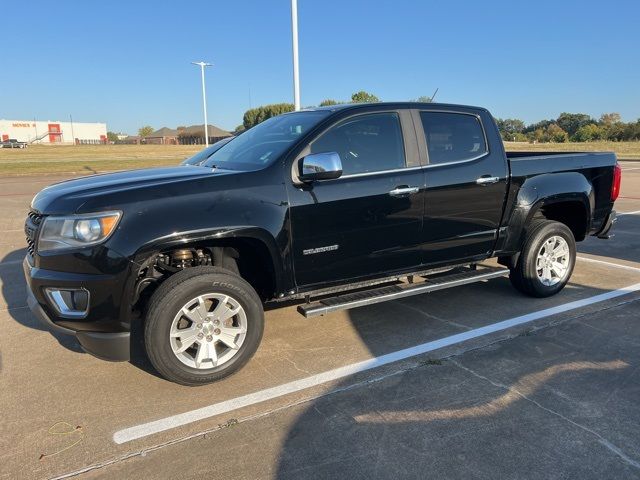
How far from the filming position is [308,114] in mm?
4332

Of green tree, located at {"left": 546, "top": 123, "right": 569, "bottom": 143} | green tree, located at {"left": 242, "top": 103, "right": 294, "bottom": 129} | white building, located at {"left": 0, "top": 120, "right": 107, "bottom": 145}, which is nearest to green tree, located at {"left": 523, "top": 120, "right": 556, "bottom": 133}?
green tree, located at {"left": 546, "top": 123, "right": 569, "bottom": 143}

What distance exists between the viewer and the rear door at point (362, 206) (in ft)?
A: 12.3

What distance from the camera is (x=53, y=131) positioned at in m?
117

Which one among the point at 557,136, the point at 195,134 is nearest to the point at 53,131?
the point at 195,134

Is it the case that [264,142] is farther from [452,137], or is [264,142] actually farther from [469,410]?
[469,410]

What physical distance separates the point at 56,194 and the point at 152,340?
1226 millimetres

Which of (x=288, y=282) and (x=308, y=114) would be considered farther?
(x=308, y=114)

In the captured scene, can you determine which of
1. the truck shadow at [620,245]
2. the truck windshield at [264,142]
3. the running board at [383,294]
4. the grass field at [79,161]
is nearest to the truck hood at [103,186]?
the truck windshield at [264,142]

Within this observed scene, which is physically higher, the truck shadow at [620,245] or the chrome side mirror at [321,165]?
the chrome side mirror at [321,165]

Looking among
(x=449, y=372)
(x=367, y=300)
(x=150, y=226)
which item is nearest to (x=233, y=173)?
(x=150, y=226)

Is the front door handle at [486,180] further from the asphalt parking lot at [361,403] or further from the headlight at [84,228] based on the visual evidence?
the headlight at [84,228]

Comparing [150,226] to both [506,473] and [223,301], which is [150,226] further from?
[506,473]

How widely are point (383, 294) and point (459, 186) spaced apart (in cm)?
121

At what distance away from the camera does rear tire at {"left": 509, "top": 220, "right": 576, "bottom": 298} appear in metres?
5.00
